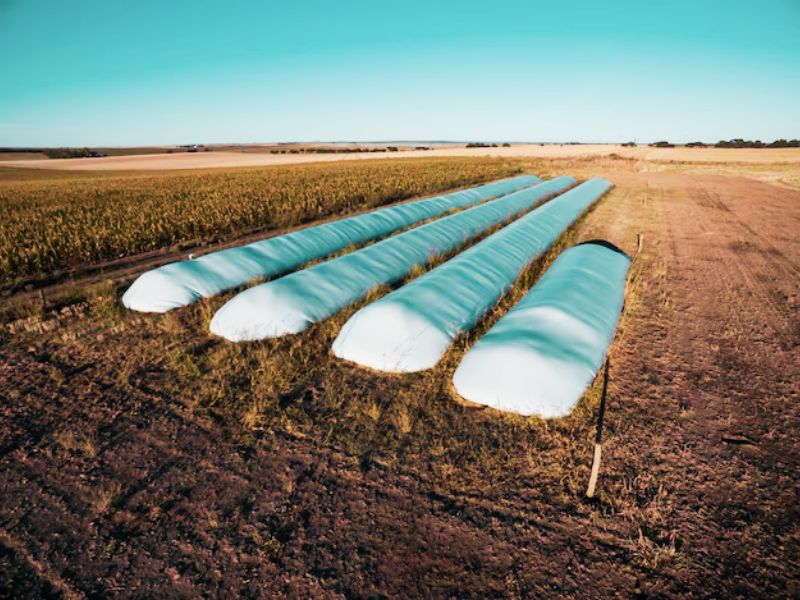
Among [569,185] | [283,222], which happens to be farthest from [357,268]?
[569,185]

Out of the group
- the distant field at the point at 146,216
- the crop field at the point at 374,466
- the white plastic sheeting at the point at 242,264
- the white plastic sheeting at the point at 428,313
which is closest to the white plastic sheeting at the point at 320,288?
the crop field at the point at 374,466

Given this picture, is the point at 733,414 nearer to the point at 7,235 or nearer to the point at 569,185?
the point at 7,235

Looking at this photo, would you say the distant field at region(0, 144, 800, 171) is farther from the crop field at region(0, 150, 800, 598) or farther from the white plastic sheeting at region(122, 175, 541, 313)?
the crop field at region(0, 150, 800, 598)

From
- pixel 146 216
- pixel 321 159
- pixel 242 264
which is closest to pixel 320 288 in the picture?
pixel 242 264

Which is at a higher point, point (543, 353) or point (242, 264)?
point (242, 264)

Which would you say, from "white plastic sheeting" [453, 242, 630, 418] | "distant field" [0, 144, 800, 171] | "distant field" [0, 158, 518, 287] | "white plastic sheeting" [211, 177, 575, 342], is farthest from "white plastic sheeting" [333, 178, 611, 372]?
"distant field" [0, 144, 800, 171]

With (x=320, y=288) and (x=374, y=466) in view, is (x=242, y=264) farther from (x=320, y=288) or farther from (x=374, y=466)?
(x=374, y=466)
